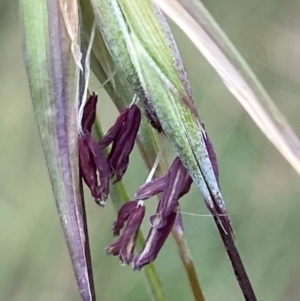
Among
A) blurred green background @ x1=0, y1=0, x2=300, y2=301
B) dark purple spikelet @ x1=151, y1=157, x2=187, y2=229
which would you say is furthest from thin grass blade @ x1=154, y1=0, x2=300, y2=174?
blurred green background @ x1=0, y1=0, x2=300, y2=301

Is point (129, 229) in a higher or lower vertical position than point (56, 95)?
lower

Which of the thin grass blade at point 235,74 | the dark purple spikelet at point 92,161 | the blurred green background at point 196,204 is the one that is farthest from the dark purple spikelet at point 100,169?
the blurred green background at point 196,204

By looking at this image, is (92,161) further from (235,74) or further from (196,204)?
(196,204)

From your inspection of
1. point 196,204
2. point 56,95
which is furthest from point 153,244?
point 196,204

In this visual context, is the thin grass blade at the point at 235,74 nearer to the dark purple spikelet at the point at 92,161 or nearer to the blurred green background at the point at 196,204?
the dark purple spikelet at the point at 92,161

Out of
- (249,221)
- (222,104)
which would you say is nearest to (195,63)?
(222,104)

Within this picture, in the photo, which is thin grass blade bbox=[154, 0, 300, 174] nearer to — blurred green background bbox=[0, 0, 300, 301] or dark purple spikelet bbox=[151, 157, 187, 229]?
dark purple spikelet bbox=[151, 157, 187, 229]

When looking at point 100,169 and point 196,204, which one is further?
point 196,204
